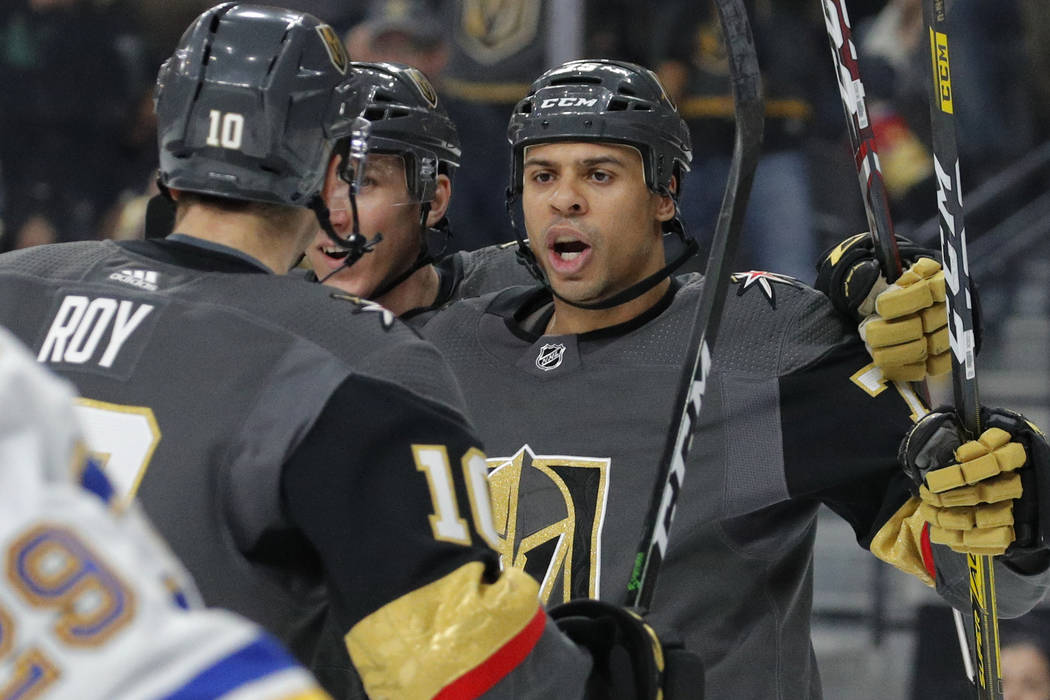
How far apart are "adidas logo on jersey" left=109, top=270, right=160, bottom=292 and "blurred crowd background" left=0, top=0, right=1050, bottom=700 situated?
2.95 m

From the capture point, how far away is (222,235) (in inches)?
68.8

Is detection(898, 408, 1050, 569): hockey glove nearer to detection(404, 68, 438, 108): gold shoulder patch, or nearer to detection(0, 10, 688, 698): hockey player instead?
detection(0, 10, 688, 698): hockey player

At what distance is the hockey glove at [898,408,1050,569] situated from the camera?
217 cm

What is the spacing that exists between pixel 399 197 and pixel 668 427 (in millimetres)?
841

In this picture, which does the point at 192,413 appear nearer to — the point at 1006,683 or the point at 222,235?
the point at 222,235

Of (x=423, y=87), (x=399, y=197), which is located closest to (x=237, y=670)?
(x=399, y=197)

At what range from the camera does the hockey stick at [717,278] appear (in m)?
2.10

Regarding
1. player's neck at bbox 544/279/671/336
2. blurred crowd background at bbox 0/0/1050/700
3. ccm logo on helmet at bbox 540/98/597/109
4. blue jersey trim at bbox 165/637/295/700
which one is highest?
blue jersey trim at bbox 165/637/295/700

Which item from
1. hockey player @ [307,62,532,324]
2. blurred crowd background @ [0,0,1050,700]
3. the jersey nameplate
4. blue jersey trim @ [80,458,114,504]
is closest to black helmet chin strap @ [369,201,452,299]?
hockey player @ [307,62,532,324]

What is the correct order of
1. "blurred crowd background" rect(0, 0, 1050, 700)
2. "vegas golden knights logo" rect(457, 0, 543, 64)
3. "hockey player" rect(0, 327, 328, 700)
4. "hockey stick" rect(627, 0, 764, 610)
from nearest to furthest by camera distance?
1. "hockey player" rect(0, 327, 328, 700)
2. "hockey stick" rect(627, 0, 764, 610)
3. "vegas golden knights logo" rect(457, 0, 543, 64)
4. "blurred crowd background" rect(0, 0, 1050, 700)

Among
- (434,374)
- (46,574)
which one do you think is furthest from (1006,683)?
(46,574)

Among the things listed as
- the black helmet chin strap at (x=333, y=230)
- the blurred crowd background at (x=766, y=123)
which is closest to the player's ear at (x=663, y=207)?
the black helmet chin strap at (x=333, y=230)

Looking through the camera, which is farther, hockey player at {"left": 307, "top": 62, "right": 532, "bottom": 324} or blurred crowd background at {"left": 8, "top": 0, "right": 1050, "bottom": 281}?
blurred crowd background at {"left": 8, "top": 0, "right": 1050, "bottom": 281}

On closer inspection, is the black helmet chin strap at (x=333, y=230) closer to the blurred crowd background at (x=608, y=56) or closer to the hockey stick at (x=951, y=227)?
the hockey stick at (x=951, y=227)
